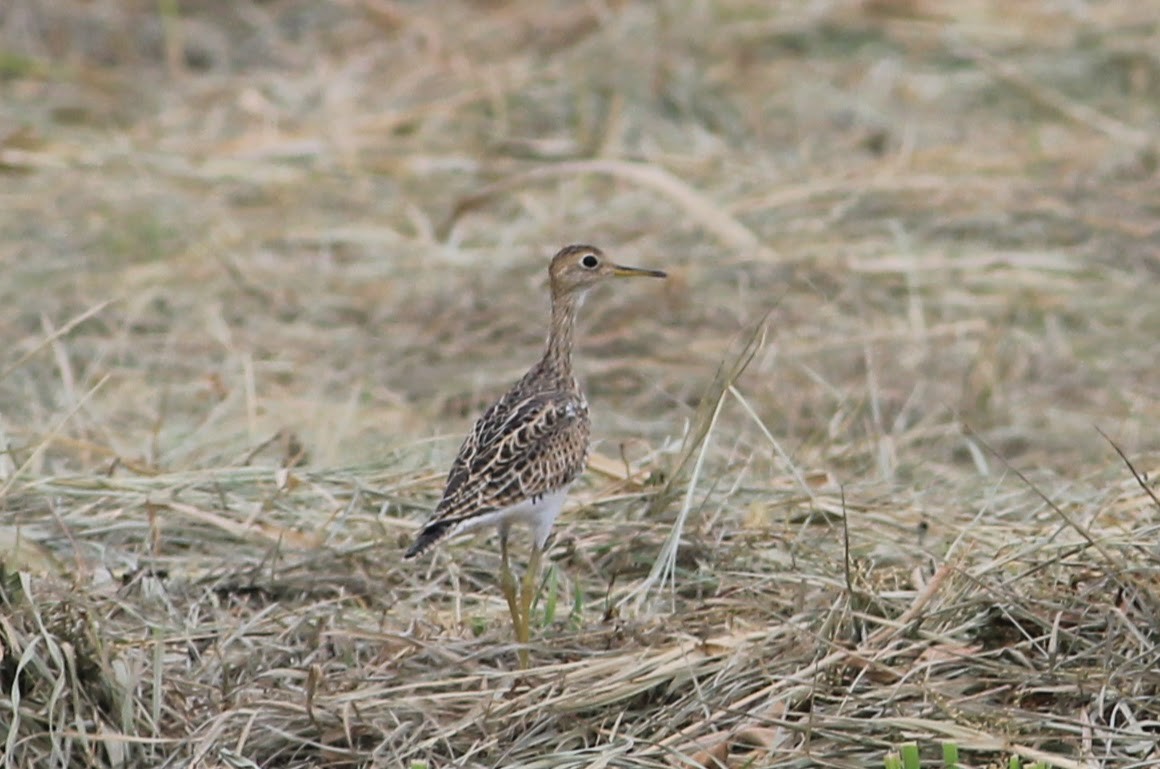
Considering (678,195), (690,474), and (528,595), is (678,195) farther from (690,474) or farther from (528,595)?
(528,595)

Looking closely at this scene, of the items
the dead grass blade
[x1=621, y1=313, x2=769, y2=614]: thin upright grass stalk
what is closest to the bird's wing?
[x1=621, y1=313, x2=769, y2=614]: thin upright grass stalk

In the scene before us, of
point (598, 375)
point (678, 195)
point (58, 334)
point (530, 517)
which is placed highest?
point (58, 334)

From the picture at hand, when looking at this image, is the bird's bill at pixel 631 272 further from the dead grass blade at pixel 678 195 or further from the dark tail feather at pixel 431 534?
the dead grass blade at pixel 678 195

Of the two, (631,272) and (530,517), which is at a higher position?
(631,272)

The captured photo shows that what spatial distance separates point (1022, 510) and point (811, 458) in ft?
3.22

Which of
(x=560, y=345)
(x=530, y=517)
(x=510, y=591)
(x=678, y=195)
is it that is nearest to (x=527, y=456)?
(x=530, y=517)

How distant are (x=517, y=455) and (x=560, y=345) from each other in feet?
2.18

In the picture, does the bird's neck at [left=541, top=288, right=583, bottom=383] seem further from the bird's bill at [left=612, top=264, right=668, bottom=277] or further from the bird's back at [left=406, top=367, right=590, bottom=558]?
the bird's bill at [left=612, top=264, right=668, bottom=277]

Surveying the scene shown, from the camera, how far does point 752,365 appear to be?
9023 mm

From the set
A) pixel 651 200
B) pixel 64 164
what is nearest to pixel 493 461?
pixel 651 200

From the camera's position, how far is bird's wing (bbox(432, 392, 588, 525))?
5594 millimetres

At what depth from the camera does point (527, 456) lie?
571 cm

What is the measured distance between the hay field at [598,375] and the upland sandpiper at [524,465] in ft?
0.75

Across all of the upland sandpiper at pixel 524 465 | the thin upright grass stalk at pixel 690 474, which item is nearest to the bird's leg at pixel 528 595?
the upland sandpiper at pixel 524 465
